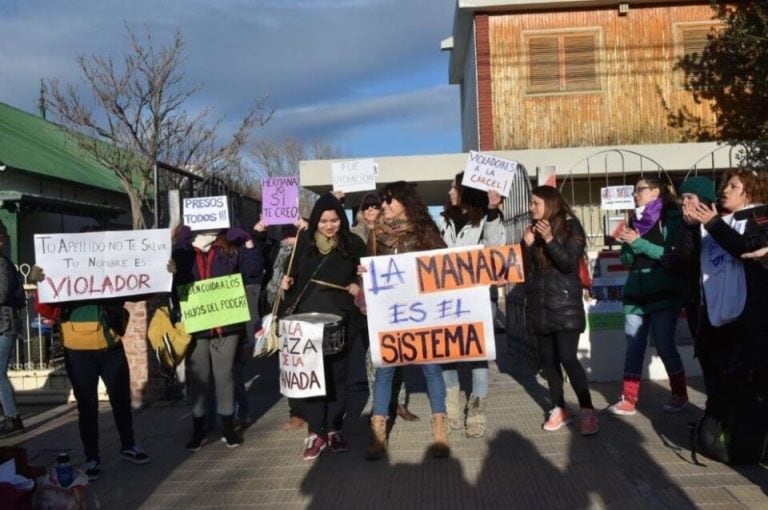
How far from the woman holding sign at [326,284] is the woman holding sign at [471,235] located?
96cm

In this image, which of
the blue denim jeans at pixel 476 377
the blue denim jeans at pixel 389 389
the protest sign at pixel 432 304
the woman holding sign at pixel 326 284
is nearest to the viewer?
the protest sign at pixel 432 304

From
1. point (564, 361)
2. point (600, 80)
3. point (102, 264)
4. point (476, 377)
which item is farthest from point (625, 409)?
point (600, 80)

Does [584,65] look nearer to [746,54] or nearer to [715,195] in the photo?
[746,54]

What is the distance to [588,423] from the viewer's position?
6.07 m

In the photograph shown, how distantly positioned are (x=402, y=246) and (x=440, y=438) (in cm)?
143

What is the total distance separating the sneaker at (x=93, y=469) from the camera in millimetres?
5691

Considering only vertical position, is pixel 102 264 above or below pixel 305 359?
above

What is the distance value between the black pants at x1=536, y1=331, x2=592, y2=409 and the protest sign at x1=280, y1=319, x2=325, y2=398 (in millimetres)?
1791

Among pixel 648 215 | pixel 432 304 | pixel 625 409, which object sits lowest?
pixel 625 409

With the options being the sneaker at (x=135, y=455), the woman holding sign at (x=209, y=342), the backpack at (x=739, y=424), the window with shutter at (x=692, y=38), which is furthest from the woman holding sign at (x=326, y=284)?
the window with shutter at (x=692, y=38)

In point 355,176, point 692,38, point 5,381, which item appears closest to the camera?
point 5,381

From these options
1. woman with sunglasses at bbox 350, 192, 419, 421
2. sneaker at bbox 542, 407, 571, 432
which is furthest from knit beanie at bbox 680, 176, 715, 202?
woman with sunglasses at bbox 350, 192, 419, 421

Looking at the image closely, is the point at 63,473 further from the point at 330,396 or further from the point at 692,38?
the point at 692,38

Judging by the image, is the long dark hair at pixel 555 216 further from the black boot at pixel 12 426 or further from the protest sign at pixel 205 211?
the black boot at pixel 12 426
